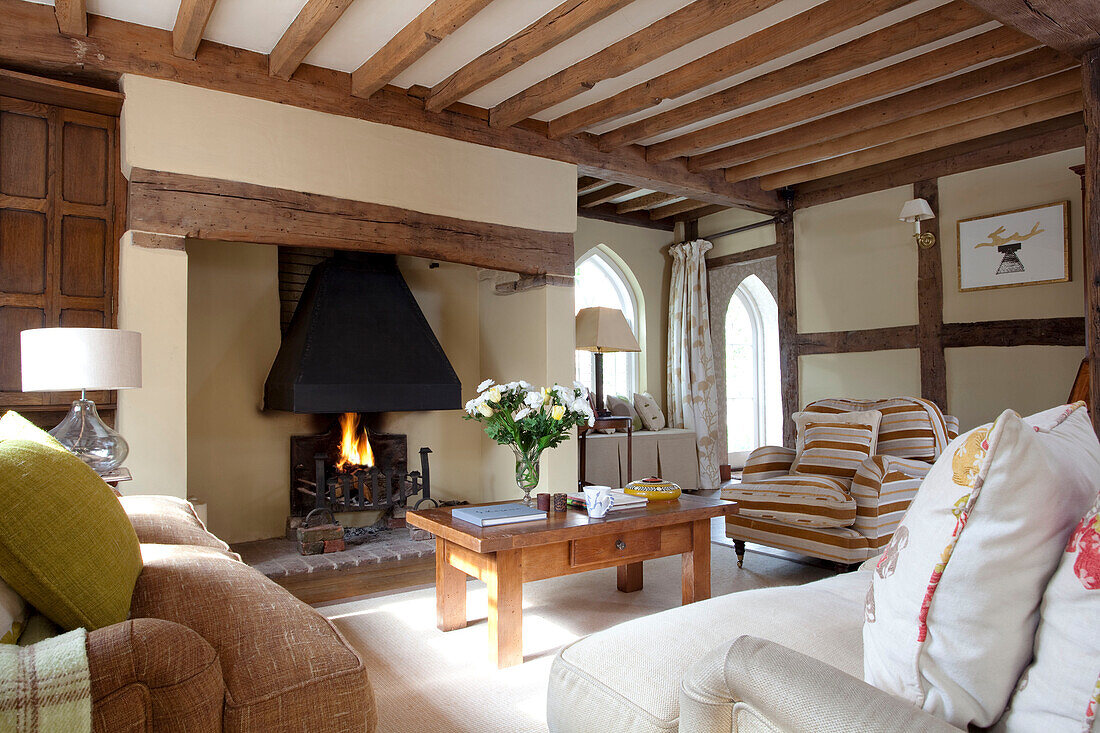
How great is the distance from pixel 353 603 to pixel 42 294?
201 centimetres

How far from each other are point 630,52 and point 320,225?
183 centimetres

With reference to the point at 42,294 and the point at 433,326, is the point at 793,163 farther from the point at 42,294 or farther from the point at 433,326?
the point at 42,294

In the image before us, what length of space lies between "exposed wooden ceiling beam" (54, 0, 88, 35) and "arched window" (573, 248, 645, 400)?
14.3ft

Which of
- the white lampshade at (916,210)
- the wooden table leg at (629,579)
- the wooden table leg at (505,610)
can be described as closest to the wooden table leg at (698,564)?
the wooden table leg at (629,579)

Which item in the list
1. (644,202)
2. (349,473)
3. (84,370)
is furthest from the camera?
(644,202)

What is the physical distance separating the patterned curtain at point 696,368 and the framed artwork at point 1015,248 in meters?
2.26

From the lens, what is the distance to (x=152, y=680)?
0.99 metres

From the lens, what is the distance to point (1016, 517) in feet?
3.10

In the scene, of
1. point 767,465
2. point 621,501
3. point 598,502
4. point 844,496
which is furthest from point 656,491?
point 767,465

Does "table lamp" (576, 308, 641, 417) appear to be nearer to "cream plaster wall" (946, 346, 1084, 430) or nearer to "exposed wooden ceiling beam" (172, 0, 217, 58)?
"cream plaster wall" (946, 346, 1084, 430)

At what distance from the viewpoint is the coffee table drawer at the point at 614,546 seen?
2.68 m

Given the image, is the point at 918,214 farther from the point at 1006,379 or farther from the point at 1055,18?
the point at 1055,18

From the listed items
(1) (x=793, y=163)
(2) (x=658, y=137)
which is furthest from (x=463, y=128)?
(1) (x=793, y=163)

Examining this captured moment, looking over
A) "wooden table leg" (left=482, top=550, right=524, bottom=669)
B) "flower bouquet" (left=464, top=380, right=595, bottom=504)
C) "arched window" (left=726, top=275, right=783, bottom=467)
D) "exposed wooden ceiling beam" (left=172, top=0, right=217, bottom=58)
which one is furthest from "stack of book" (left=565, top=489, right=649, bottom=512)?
"arched window" (left=726, top=275, right=783, bottom=467)
